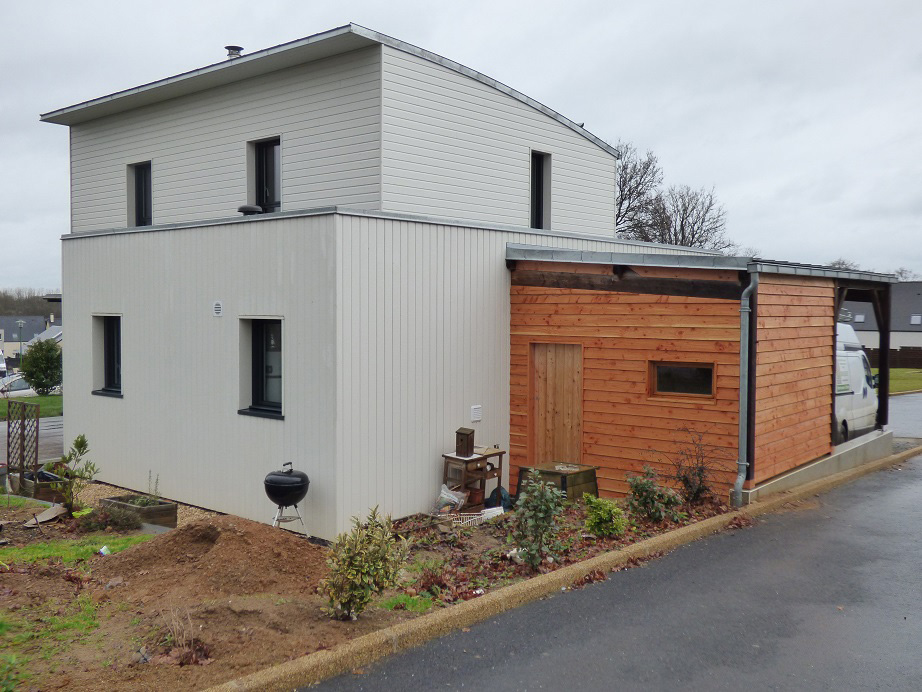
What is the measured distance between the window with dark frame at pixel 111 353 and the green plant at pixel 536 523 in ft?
29.3

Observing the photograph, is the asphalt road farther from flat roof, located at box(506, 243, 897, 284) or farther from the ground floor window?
the ground floor window

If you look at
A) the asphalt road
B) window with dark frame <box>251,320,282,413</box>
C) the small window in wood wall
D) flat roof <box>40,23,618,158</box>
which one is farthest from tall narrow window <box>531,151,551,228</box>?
the asphalt road

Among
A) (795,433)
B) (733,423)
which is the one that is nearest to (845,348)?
(795,433)

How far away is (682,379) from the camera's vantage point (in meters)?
11.0

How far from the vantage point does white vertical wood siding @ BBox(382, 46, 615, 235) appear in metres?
12.7

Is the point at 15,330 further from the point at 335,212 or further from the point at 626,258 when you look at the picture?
the point at 626,258

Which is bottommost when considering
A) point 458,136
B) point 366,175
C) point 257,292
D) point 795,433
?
point 795,433

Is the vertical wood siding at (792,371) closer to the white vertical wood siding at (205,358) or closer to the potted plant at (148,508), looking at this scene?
the white vertical wood siding at (205,358)

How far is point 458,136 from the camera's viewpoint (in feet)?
45.2

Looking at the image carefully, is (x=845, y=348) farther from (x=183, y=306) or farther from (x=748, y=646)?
(x=183, y=306)

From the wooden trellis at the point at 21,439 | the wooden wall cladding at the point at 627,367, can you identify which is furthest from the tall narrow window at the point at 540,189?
the wooden trellis at the point at 21,439

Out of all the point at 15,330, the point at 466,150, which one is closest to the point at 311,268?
the point at 466,150

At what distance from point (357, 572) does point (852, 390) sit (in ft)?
37.7

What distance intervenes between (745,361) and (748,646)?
15.8 ft
